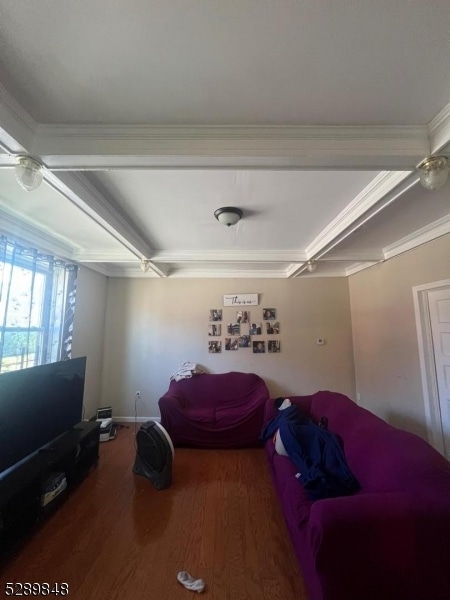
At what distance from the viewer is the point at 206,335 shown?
411cm

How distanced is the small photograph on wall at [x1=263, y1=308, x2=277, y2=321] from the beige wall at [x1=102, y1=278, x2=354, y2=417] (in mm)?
84

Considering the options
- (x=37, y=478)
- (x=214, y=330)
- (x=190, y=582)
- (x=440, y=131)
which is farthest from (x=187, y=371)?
(x=440, y=131)

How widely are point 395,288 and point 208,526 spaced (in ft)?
10.4

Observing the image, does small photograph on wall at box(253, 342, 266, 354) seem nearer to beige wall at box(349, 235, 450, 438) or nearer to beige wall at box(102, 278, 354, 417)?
beige wall at box(102, 278, 354, 417)

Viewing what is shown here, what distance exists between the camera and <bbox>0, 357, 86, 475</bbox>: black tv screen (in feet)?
6.10

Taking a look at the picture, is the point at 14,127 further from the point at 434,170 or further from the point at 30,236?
the point at 434,170

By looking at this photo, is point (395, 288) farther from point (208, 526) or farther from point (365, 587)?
point (208, 526)

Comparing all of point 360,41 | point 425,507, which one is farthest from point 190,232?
point 425,507

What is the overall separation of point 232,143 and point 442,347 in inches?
112

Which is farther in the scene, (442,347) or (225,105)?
(442,347)

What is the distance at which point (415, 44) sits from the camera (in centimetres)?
85

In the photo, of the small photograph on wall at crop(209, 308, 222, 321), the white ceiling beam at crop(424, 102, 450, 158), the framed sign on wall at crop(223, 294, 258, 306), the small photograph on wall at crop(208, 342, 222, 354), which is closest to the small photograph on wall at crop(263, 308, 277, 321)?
the framed sign on wall at crop(223, 294, 258, 306)

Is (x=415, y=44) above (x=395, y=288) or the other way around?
above

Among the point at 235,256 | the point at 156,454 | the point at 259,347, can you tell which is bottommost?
the point at 156,454
